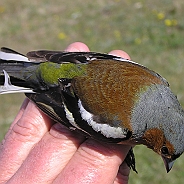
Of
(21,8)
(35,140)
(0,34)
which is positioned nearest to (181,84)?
(35,140)

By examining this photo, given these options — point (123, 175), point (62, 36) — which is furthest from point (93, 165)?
point (62, 36)

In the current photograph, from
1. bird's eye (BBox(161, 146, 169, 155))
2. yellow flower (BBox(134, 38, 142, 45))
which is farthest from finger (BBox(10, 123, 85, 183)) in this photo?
yellow flower (BBox(134, 38, 142, 45))

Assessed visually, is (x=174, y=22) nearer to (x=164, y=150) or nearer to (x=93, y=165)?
(x=164, y=150)

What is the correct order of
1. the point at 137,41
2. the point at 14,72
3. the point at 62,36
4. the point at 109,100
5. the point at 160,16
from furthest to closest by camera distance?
the point at 62,36 < the point at 160,16 < the point at 137,41 < the point at 14,72 < the point at 109,100

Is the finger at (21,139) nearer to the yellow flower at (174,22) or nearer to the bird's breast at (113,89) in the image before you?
the bird's breast at (113,89)

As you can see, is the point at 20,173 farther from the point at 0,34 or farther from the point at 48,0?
the point at 48,0

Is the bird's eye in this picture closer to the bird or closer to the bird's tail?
the bird
